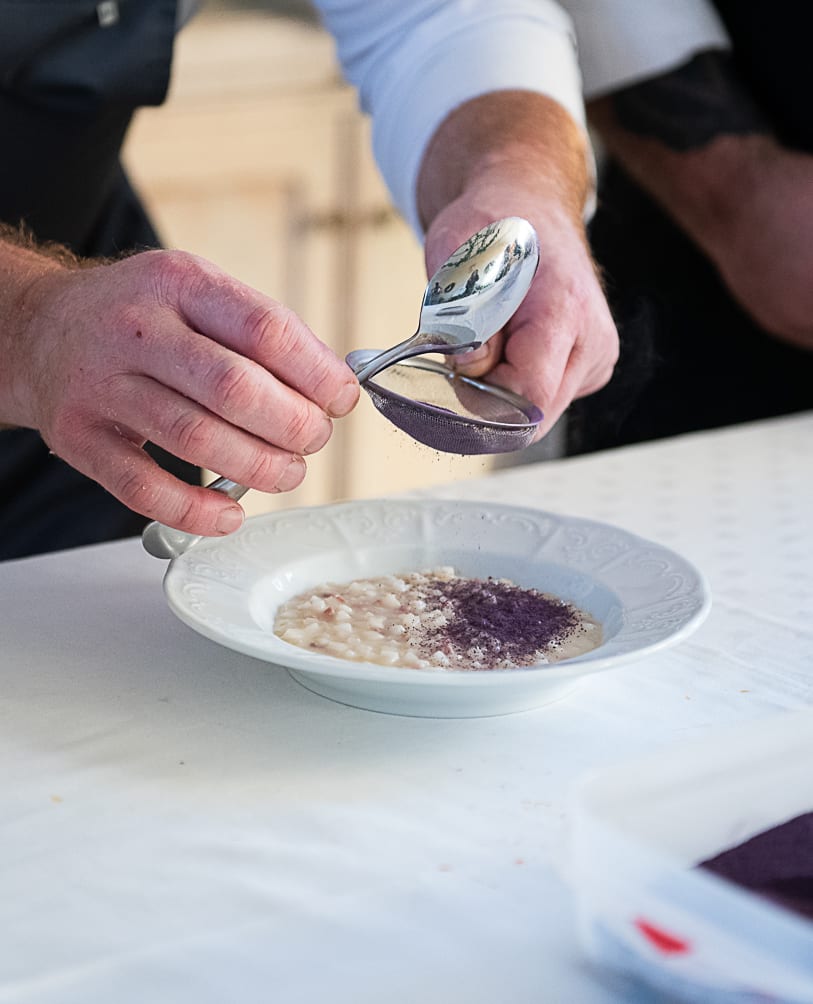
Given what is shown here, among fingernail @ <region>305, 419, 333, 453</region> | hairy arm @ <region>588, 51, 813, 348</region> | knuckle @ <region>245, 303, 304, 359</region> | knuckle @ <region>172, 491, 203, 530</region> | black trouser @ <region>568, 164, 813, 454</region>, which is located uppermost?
knuckle @ <region>245, 303, 304, 359</region>

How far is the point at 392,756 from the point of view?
0.63 meters

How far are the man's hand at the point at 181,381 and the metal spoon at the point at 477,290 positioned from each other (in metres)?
0.18

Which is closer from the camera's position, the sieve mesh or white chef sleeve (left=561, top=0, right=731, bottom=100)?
the sieve mesh

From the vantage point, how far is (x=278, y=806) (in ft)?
1.90

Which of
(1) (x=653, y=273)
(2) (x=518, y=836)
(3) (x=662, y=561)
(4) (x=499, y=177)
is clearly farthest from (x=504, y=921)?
(1) (x=653, y=273)

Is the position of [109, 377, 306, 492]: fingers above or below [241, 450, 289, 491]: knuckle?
above

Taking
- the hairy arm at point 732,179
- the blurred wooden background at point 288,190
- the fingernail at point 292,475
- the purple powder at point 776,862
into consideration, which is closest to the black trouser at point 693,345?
the hairy arm at point 732,179

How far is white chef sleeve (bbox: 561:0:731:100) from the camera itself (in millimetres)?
1640

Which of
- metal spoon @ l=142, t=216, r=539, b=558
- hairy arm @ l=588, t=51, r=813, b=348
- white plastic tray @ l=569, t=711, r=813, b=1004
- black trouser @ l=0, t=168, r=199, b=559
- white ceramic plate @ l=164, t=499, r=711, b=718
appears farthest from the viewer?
hairy arm @ l=588, t=51, r=813, b=348

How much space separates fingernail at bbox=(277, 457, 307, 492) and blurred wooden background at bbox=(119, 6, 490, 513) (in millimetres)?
1795

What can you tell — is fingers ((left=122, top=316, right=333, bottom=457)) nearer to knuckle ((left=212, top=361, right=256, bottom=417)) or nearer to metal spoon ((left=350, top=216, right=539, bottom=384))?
knuckle ((left=212, top=361, right=256, bottom=417))

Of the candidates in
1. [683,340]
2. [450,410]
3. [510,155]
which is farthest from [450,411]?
[683,340]

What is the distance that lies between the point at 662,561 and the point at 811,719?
1.15 feet

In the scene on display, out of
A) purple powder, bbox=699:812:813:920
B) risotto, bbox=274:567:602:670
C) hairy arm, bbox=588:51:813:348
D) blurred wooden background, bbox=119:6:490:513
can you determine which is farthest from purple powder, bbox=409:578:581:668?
blurred wooden background, bbox=119:6:490:513
